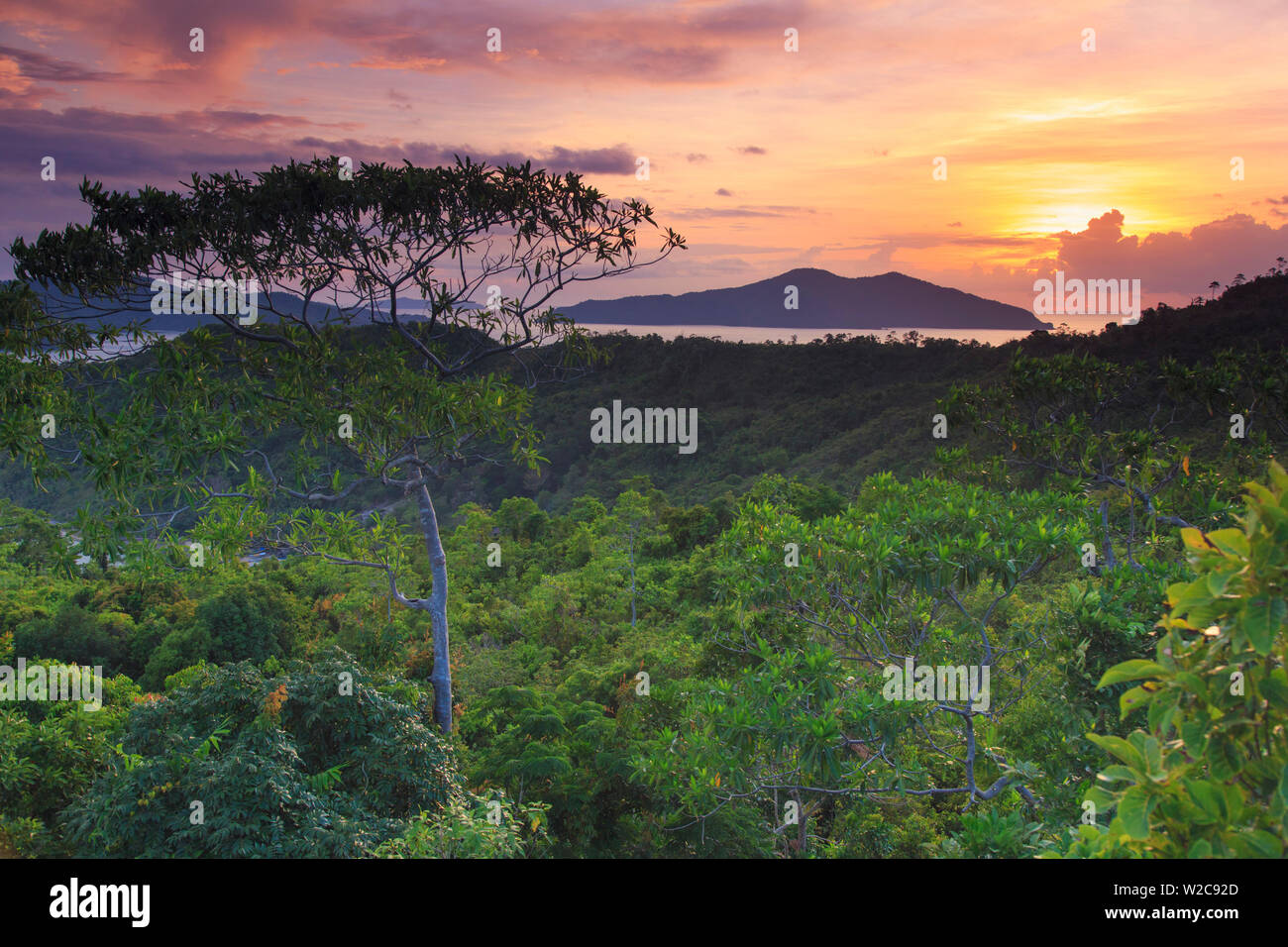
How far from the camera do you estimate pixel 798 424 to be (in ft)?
128

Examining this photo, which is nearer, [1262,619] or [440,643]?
[1262,619]

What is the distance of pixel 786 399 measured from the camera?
45031 mm

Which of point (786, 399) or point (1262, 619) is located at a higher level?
point (786, 399)

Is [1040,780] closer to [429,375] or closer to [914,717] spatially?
[914,717]

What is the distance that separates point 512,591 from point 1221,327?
1166 inches

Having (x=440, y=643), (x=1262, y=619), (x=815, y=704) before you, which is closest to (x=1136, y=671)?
(x=1262, y=619)

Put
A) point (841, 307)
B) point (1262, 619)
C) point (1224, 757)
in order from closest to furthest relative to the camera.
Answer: point (1262, 619), point (1224, 757), point (841, 307)

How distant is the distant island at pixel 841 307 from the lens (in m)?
65.6

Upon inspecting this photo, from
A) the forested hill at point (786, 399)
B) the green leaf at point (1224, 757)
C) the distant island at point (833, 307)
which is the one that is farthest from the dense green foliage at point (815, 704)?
the distant island at point (833, 307)

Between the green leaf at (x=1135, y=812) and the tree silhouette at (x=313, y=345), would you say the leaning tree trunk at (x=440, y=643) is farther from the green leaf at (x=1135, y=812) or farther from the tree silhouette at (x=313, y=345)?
the green leaf at (x=1135, y=812)

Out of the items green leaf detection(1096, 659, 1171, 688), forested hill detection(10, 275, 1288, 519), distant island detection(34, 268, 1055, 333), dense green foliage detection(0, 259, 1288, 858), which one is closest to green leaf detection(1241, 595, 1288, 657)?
dense green foliage detection(0, 259, 1288, 858)

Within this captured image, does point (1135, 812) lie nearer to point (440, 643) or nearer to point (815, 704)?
point (815, 704)

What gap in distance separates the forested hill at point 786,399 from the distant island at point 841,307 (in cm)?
906

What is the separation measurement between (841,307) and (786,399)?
29.4 meters
